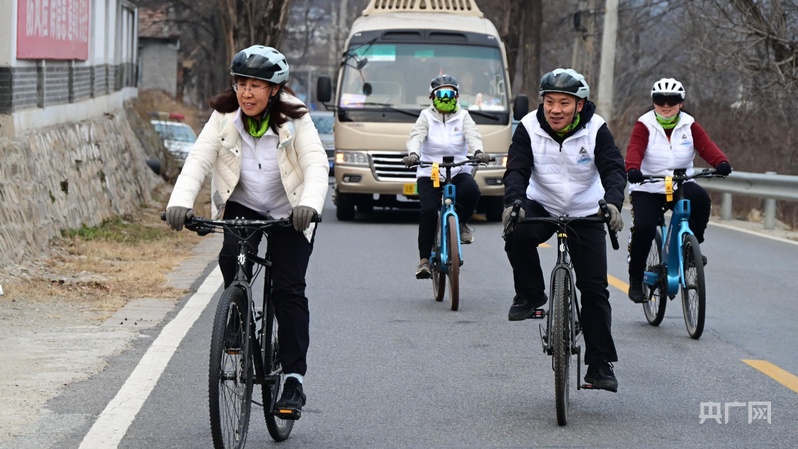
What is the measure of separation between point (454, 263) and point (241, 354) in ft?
17.1

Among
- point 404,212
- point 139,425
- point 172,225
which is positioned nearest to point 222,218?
point 172,225

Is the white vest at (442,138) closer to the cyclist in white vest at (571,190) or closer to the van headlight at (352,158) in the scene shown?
the cyclist in white vest at (571,190)

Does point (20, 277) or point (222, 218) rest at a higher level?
point (222, 218)

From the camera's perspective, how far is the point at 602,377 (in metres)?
7.00

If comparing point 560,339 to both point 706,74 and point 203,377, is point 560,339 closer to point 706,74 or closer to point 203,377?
point 203,377

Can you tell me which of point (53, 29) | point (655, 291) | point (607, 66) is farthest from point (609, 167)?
point (607, 66)

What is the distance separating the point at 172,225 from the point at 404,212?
17.0 m

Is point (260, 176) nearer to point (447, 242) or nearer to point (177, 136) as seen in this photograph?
point (447, 242)

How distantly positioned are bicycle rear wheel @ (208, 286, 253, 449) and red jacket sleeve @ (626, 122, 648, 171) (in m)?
4.65

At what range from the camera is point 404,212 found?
74.8 ft

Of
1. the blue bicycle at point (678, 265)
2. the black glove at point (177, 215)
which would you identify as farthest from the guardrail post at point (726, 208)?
the black glove at point (177, 215)

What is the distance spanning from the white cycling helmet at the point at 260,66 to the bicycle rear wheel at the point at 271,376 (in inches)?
39.2

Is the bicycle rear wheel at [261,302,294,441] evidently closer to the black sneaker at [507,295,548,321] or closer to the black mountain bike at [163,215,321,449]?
the black mountain bike at [163,215,321,449]

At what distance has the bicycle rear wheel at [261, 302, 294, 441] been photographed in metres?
6.08
